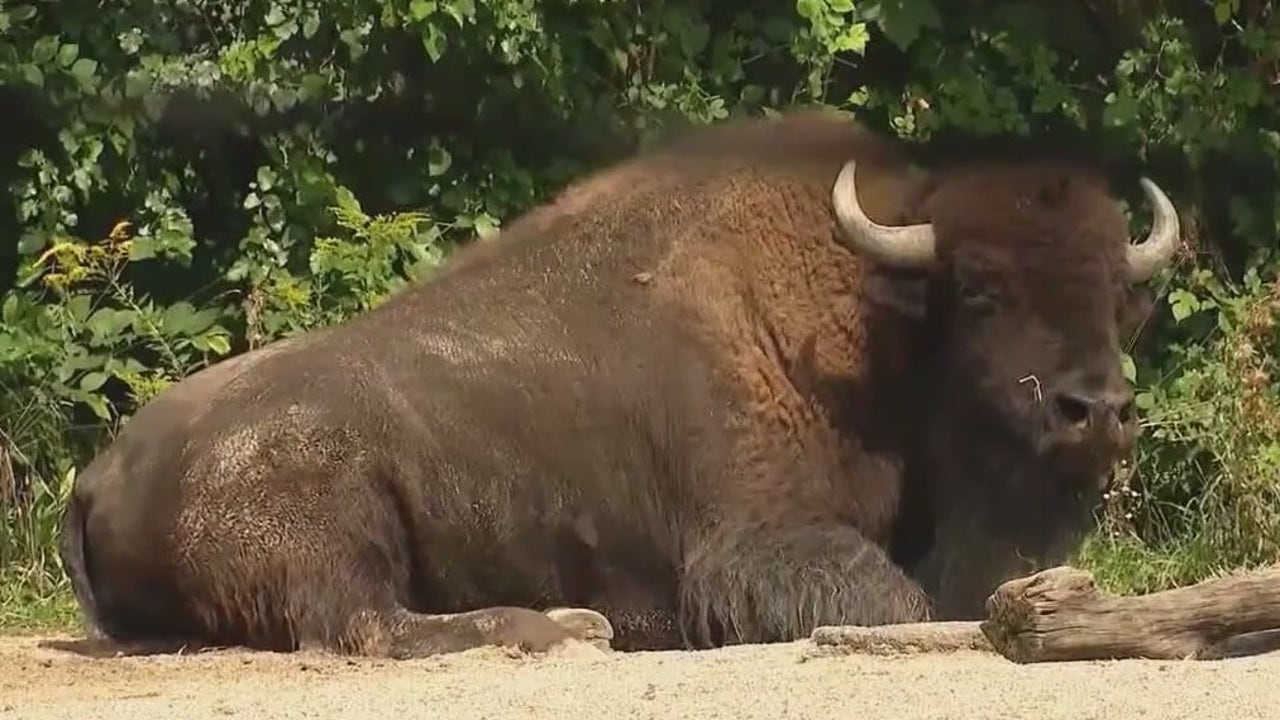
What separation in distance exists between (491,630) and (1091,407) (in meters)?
1.83

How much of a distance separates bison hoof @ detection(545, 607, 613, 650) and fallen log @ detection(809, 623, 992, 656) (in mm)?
1132

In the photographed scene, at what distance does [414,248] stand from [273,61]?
105 centimetres

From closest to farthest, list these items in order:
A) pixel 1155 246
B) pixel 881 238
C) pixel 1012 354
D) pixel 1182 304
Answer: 1. pixel 1012 354
2. pixel 881 238
3. pixel 1155 246
4. pixel 1182 304

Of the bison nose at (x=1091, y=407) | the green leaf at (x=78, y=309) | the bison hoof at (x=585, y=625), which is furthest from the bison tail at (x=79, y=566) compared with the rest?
the bison nose at (x=1091, y=407)

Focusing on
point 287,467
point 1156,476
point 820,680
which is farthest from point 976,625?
point 1156,476

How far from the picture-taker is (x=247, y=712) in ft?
16.2

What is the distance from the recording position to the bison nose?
22.5 ft

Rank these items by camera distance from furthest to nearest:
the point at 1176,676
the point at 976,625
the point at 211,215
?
the point at 211,215 → the point at 976,625 → the point at 1176,676

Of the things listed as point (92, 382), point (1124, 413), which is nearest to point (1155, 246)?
point (1124, 413)

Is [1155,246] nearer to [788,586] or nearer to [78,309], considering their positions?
[788,586]

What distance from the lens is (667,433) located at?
23.1 feet

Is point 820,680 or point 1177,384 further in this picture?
point 1177,384

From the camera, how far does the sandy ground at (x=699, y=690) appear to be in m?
4.51

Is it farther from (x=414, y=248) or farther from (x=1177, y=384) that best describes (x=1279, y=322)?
(x=414, y=248)
